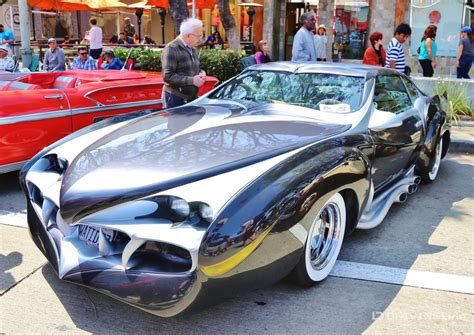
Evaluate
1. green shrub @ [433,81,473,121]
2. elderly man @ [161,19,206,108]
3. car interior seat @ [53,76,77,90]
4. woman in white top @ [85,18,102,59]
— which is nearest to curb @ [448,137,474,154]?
green shrub @ [433,81,473,121]

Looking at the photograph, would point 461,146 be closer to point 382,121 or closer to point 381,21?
point 382,121

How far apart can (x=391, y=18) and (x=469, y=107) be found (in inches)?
310

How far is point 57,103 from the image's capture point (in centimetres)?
525

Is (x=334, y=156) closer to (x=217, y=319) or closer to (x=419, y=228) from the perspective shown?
(x=217, y=319)

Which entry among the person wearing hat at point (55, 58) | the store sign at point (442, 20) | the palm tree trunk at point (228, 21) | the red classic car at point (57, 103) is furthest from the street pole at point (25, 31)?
the store sign at point (442, 20)

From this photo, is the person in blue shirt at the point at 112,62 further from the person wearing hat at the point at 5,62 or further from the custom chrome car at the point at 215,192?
the custom chrome car at the point at 215,192

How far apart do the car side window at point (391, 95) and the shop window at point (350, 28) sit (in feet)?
39.9

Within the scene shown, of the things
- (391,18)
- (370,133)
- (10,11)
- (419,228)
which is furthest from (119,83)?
(10,11)

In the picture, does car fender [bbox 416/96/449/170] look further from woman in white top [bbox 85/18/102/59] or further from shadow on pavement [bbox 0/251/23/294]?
woman in white top [bbox 85/18/102/59]

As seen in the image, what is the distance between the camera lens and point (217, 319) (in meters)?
2.79

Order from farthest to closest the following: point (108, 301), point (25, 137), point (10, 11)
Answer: point (10, 11) < point (25, 137) < point (108, 301)

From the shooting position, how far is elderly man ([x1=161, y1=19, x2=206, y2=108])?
5.13 meters

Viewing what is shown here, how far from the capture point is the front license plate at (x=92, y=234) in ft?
8.63

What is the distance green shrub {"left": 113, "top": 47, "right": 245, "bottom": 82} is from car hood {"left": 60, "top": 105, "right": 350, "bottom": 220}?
239 inches
